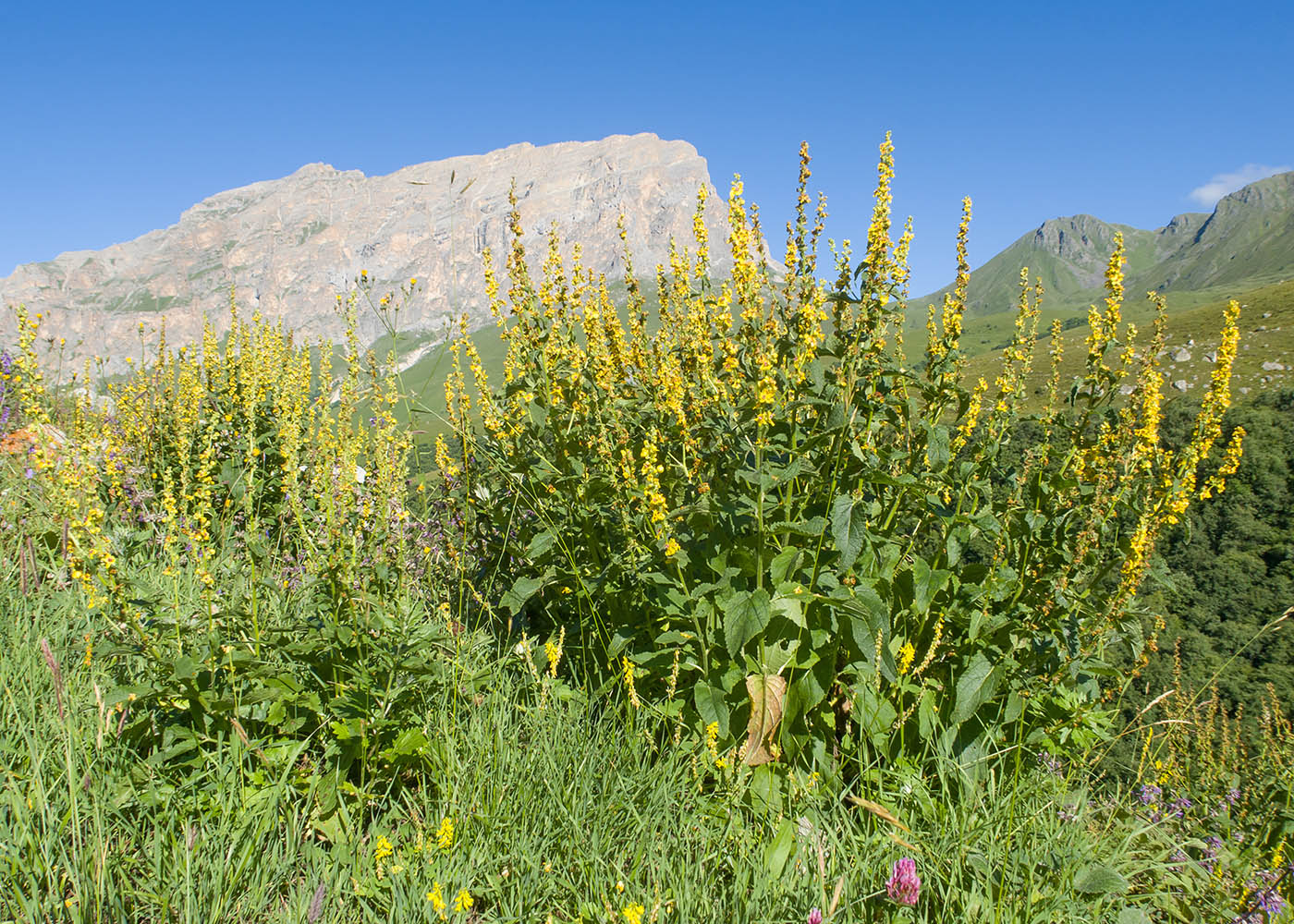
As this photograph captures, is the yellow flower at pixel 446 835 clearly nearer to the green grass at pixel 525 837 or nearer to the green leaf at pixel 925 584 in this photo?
the green grass at pixel 525 837

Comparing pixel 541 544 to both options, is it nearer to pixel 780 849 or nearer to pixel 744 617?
pixel 744 617

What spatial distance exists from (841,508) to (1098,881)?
4.93ft

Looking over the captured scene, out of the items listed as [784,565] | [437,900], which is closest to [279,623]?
[437,900]

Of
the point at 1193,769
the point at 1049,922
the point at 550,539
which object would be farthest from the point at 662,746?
the point at 1193,769

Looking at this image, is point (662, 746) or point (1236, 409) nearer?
point (662, 746)

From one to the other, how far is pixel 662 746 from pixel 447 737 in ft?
2.92

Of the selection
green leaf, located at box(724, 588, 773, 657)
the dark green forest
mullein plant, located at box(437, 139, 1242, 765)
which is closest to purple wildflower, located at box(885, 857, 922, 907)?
mullein plant, located at box(437, 139, 1242, 765)

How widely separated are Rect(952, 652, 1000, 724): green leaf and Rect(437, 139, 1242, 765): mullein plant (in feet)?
0.04

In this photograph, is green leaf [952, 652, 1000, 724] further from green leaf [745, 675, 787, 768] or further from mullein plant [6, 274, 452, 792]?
mullein plant [6, 274, 452, 792]

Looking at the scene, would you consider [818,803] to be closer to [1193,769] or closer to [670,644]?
[670,644]

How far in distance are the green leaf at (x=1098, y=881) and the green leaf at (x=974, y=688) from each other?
70 cm

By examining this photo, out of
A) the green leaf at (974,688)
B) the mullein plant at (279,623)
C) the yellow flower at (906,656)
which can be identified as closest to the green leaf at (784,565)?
the yellow flower at (906,656)

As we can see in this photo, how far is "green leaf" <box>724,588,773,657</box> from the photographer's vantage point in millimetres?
2750

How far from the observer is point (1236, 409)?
160 ft
